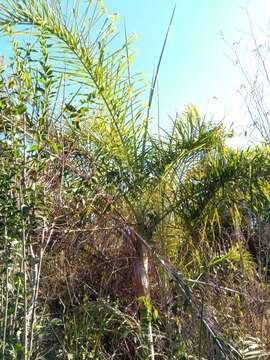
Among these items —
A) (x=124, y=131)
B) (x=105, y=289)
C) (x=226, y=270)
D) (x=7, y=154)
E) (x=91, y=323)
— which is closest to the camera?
(x=7, y=154)

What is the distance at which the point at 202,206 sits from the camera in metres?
3.96

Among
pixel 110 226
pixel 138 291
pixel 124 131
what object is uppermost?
pixel 124 131

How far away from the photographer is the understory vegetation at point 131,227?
294cm

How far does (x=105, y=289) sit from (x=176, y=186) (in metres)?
1.15

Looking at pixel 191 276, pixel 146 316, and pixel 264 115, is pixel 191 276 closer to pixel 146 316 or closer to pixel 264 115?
pixel 146 316

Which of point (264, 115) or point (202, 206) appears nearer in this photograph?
point (202, 206)

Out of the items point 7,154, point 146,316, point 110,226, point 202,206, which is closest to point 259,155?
point 202,206

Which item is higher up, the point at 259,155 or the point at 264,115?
the point at 264,115

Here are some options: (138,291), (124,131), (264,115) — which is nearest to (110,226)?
(138,291)

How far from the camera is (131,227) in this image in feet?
11.8

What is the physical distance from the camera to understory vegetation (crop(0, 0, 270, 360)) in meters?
2.94

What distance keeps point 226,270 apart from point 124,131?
175 centimetres

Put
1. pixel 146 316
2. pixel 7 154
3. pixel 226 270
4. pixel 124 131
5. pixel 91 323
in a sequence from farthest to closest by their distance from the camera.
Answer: pixel 226 270 < pixel 124 131 < pixel 91 323 < pixel 146 316 < pixel 7 154

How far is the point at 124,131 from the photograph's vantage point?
12.6 feet
